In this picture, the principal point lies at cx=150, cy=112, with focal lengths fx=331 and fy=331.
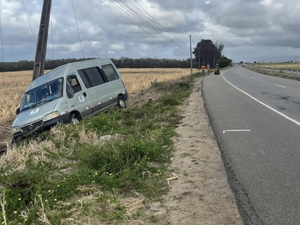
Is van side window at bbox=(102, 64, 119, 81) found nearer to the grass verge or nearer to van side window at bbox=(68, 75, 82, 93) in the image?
van side window at bbox=(68, 75, 82, 93)

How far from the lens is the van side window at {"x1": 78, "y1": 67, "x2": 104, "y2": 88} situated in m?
11.9

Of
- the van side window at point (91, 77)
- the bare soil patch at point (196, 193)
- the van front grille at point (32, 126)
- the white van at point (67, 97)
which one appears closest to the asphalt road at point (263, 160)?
the bare soil patch at point (196, 193)

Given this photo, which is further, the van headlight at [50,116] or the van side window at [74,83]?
the van side window at [74,83]

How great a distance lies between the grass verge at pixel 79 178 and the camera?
396 cm

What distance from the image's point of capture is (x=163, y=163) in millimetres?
6047

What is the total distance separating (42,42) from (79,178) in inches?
419

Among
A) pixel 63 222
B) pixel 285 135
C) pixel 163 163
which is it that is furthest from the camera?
pixel 285 135

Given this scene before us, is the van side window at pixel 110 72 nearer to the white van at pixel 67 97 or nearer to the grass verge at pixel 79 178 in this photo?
the white van at pixel 67 97

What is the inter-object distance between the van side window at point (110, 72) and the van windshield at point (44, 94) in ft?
9.69

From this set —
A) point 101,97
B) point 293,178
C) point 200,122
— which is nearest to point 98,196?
point 293,178

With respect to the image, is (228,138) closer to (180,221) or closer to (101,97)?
(180,221)

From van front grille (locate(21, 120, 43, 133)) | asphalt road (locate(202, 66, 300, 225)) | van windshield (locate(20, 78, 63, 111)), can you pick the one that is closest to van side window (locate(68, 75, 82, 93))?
van windshield (locate(20, 78, 63, 111))

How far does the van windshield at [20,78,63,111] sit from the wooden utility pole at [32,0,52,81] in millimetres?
3257

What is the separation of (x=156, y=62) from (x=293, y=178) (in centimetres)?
11203
